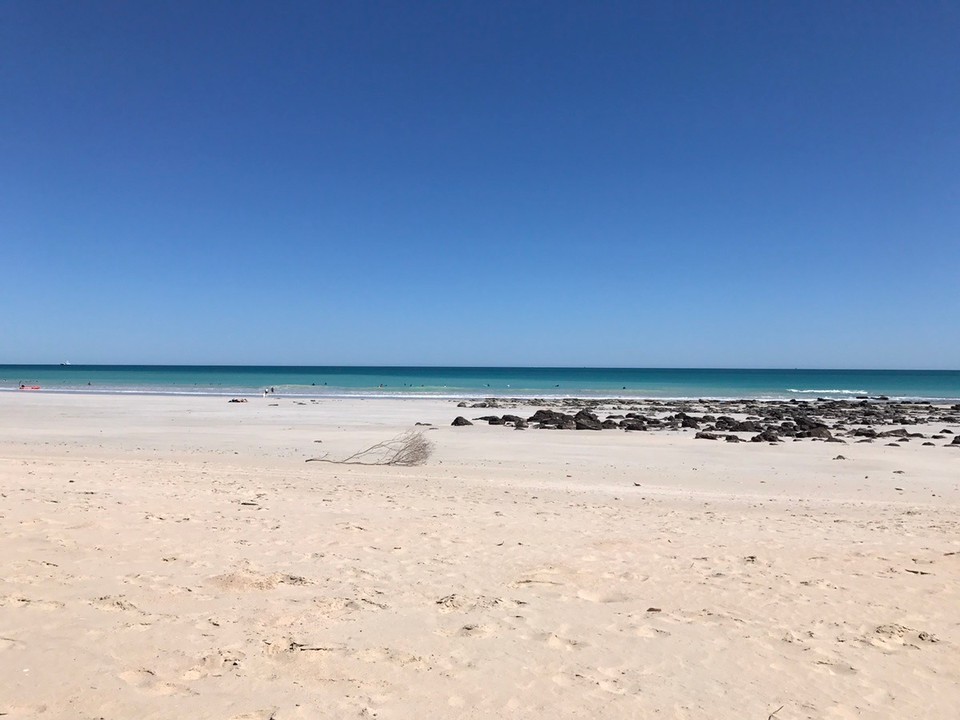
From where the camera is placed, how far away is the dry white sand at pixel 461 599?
3512 millimetres

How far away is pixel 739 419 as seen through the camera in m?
29.6

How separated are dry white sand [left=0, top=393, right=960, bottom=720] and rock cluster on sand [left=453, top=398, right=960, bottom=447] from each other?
11.1 m

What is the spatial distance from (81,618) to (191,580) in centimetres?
102

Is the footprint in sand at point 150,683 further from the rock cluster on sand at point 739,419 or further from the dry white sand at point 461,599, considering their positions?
the rock cluster on sand at point 739,419

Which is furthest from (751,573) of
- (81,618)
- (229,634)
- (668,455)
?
(668,455)

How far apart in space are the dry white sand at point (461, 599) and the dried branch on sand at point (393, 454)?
3185mm

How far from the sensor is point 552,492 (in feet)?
37.0

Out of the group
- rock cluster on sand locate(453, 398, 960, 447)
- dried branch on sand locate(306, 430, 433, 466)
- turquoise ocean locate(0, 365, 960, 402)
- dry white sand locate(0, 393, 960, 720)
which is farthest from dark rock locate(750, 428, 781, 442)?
turquoise ocean locate(0, 365, 960, 402)

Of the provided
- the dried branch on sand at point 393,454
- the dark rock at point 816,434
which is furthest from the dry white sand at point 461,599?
the dark rock at point 816,434

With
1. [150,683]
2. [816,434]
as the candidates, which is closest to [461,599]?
[150,683]

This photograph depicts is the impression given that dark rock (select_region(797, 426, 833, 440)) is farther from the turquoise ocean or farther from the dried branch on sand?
the turquoise ocean

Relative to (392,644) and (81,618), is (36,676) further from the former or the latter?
(392,644)

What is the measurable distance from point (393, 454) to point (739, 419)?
20.1 metres

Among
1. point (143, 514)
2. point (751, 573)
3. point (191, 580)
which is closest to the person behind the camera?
point (191, 580)
